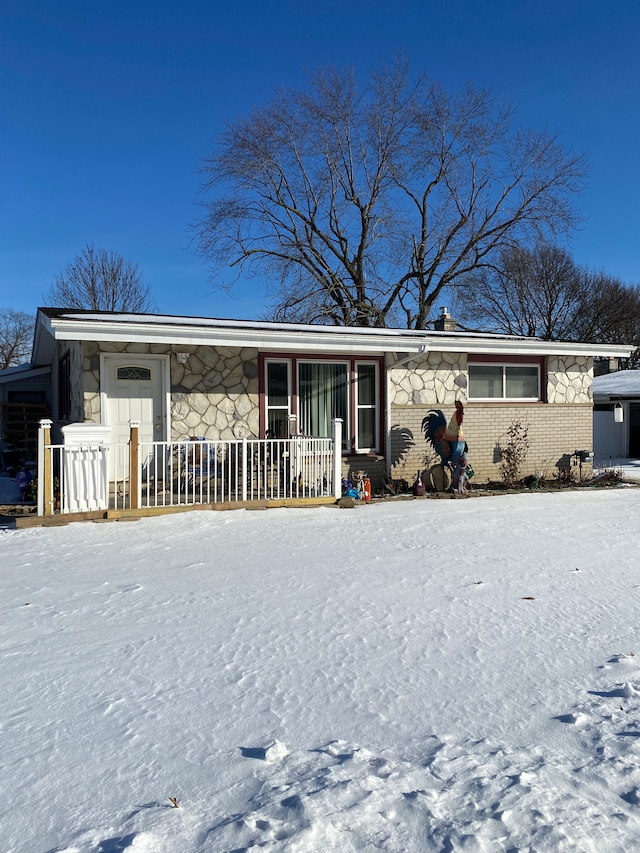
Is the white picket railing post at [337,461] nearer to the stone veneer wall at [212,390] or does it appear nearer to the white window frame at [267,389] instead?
the white window frame at [267,389]

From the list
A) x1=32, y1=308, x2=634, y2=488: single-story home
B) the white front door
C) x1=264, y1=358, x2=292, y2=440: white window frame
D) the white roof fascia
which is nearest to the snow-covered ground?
the white roof fascia

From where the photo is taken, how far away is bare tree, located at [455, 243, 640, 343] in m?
34.2

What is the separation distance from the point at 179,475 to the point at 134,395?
2361mm

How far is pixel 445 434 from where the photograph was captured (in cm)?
1163

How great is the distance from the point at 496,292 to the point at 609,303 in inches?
229

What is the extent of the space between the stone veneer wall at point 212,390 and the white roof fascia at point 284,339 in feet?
1.57

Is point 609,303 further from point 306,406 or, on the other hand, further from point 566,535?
point 566,535

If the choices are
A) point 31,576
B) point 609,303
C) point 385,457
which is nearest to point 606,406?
point 385,457

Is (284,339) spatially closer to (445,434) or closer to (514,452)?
(445,434)

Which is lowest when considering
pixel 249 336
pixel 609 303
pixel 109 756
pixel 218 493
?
pixel 109 756

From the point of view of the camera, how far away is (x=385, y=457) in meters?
12.6

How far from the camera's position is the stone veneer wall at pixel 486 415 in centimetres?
1276

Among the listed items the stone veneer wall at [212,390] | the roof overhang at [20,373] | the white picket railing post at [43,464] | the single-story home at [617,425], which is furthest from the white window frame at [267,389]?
the single-story home at [617,425]

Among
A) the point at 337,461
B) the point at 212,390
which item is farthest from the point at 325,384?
the point at 337,461
